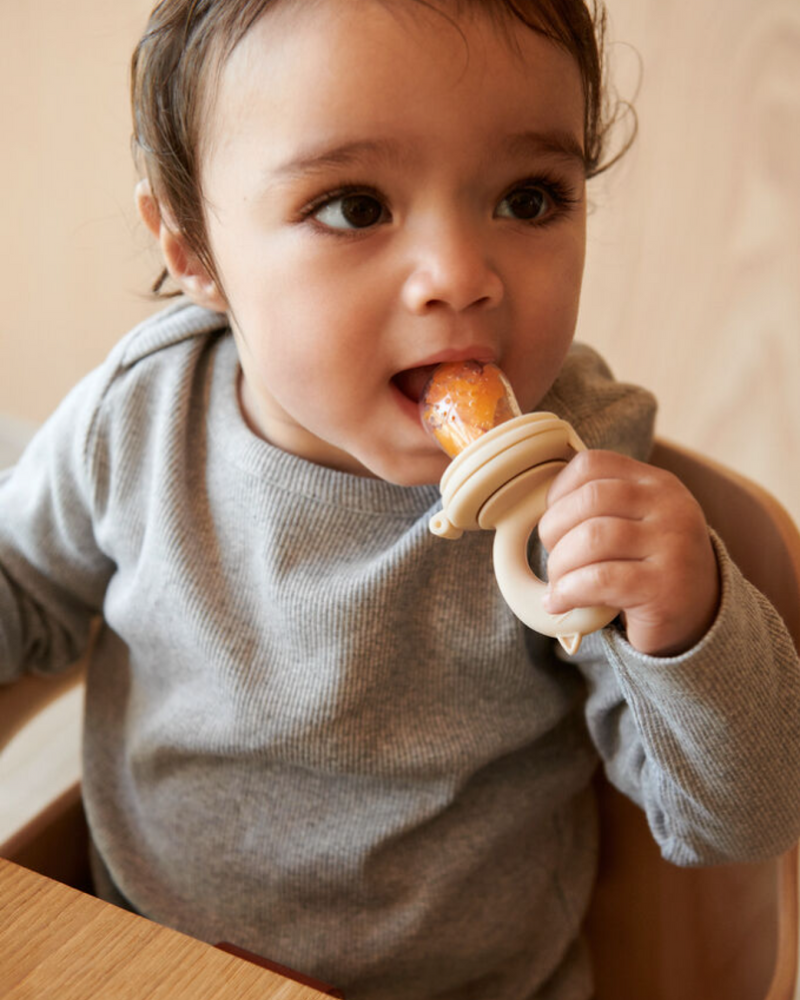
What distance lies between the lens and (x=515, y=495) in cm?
53

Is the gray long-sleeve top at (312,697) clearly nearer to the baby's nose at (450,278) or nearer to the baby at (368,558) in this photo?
the baby at (368,558)

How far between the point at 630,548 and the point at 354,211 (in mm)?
245

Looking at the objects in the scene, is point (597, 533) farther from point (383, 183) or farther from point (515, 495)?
point (383, 183)

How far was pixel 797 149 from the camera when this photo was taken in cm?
142

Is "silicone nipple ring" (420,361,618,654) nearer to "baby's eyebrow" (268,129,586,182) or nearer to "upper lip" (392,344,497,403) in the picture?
"upper lip" (392,344,497,403)

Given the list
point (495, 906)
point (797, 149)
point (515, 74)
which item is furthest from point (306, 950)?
point (797, 149)

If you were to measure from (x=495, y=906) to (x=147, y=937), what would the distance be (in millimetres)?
407

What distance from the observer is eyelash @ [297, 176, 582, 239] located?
23.3 inches

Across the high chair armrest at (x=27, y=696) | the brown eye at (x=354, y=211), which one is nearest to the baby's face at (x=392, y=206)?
the brown eye at (x=354, y=211)

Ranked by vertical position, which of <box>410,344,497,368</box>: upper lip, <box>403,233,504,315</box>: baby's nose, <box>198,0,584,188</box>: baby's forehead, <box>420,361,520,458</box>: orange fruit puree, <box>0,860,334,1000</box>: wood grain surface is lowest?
<box>0,860,334,1000</box>: wood grain surface

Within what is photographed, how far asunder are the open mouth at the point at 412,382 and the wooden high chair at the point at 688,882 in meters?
0.25

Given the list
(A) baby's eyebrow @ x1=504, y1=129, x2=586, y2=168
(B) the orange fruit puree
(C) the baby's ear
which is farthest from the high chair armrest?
(A) baby's eyebrow @ x1=504, y1=129, x2=586, y2=168

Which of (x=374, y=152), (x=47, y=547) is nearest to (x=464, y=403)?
(x=374, y=152)

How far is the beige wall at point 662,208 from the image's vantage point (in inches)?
54.7
